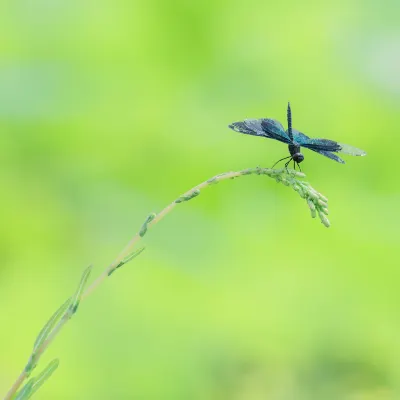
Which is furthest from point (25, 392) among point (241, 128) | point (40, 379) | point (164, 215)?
point (241, 128)

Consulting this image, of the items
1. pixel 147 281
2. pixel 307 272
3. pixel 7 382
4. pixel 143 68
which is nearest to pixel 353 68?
pixel 143 68

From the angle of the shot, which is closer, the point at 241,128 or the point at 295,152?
the point at 241,128

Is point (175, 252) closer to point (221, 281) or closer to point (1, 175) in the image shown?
point (221, 281)

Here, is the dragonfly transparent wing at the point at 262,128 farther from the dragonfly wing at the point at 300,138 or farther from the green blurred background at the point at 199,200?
the green blurred background at the point at 199,200

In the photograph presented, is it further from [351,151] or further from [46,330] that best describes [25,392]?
[351,151]

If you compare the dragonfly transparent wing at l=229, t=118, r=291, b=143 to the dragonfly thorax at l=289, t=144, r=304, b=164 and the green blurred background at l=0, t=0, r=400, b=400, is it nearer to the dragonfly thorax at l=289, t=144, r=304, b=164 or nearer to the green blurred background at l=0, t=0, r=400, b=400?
the dragonfly thorax at l=289, t=144, r=304, b=164

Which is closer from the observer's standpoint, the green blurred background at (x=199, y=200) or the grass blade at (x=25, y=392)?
the grass blade at (x=25, y=392)

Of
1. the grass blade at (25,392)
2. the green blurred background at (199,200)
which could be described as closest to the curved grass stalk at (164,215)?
the grass blade at (25,392)

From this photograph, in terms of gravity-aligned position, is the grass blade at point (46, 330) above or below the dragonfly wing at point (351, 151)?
below
